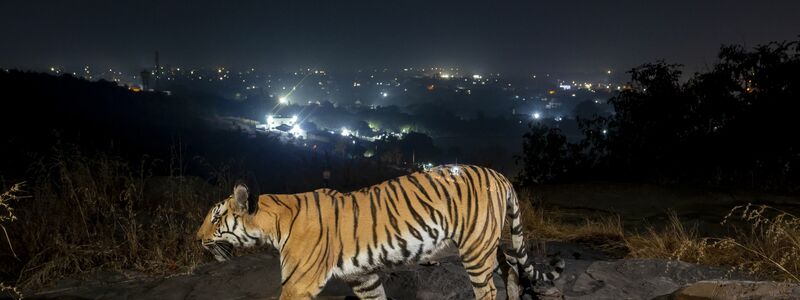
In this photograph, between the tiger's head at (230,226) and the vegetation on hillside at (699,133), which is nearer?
the tiger's head at (230,226)

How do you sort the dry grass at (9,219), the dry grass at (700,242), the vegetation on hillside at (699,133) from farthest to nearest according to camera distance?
the vegetation on hillside at (699,133) < the dry grass at (700,242) < the dry grass at (9,219)

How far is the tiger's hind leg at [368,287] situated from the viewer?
4.17 metres

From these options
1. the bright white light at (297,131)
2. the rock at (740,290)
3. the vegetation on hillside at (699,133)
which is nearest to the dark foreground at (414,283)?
the rock at (740,290)

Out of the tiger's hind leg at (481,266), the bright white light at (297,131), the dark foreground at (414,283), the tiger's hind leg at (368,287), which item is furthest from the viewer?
the bright white light at (297,131)

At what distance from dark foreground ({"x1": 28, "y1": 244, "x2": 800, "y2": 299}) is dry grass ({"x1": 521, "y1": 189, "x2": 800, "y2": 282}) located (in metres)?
0.27

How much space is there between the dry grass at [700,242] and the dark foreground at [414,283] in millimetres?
271

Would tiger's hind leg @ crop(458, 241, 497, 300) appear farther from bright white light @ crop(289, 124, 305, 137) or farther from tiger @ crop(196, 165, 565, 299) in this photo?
bright white light @ crop(289, 124, 305, 137)

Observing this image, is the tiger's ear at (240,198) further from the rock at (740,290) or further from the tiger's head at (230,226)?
the rock at (740,290)

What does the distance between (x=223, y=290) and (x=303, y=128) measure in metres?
46.8

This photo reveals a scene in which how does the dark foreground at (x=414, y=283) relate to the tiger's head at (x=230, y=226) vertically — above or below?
below

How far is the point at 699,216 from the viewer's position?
31.4 ft

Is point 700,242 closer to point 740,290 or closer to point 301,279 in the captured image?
point 740,290

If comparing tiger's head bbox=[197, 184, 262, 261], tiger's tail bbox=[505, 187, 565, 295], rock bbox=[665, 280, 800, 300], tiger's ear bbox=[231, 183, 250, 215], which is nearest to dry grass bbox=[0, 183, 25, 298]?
tiger's head bbox=[197, 184, 262, 261]

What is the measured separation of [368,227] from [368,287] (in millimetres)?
567
